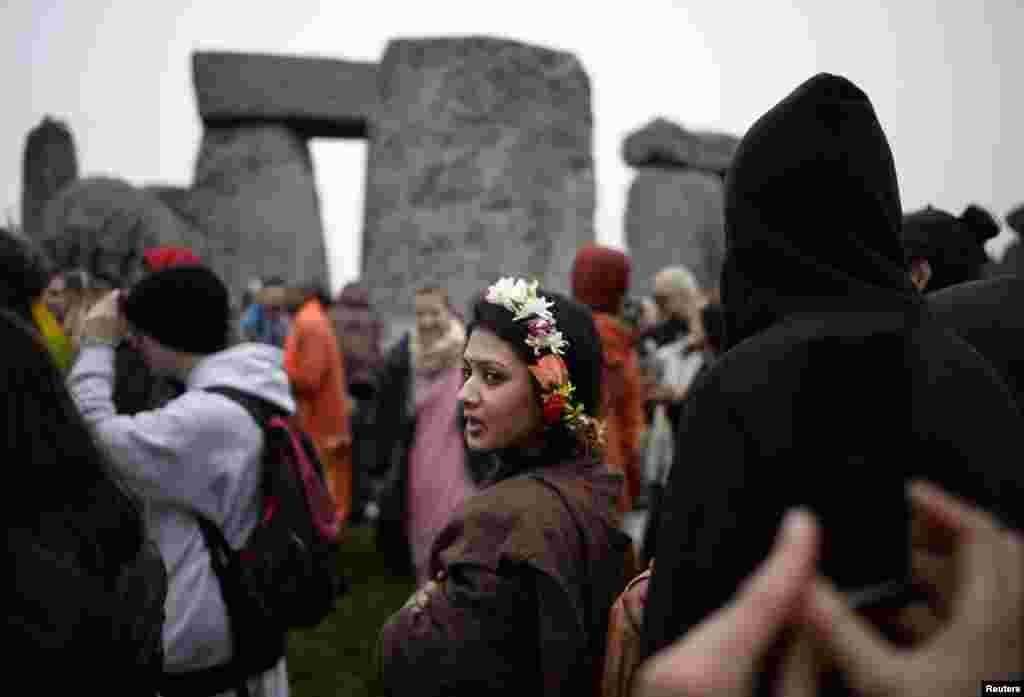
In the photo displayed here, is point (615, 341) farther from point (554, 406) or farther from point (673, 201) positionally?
point (673, 201)

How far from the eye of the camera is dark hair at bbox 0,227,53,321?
2.08 meters

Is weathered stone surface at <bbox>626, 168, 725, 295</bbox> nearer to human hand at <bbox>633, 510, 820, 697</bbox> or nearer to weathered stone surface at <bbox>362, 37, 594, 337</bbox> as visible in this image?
weathered stone surface at <bbox>362, 37, 594, 337</bbox>

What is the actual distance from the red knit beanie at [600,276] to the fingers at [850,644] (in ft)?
11.6

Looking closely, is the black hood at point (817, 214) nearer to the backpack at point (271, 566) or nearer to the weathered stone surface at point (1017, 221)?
the backpack at point (271, 566)

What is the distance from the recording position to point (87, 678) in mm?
1428

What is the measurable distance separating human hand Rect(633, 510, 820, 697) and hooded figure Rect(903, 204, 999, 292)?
2091 millimetres

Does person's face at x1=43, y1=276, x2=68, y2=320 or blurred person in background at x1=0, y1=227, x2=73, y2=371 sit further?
person's face at x1=43, y1=276, x2=68, y2=320

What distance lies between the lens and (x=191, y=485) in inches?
95.9

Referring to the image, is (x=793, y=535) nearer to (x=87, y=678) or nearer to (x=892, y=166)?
(x=892, y=166)

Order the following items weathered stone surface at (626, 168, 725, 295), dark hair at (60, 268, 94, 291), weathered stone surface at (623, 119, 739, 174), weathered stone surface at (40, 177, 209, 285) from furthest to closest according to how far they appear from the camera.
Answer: weathered stone surface at (623, 119, 739, 174) < weathered stone surface at (626, 168, 725, 295) < weathered stone surface at (40, 177, 209, 285) < dark hair at (60, 268, 94, 291)

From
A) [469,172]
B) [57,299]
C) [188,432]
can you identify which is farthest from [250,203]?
[188,432]

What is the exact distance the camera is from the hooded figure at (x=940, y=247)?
2.66 metres

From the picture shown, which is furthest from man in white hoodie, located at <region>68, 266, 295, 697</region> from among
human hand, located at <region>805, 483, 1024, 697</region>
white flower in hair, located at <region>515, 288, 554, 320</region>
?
human hand, located at <region>805, 483, 1024, 697</region>

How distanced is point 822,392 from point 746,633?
37 cm
